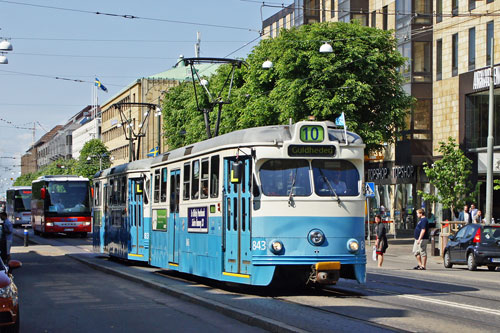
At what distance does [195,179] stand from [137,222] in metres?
6.71

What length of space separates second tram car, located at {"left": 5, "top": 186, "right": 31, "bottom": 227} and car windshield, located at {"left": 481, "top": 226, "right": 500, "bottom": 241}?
52564 millimetres

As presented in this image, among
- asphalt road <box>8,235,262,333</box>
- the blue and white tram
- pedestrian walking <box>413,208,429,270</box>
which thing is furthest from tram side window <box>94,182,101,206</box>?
the blue and white tram

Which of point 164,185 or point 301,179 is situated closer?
point 301,179

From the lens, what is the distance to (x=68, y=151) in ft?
561

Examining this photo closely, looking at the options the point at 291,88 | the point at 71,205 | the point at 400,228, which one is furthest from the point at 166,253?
the point at 400,228

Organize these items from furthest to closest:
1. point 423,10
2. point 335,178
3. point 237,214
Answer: point 423,10 → point 237,214 → point 335,178

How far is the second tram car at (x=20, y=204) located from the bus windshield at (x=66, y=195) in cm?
2327

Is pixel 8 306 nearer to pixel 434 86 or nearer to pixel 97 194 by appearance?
pixel 97 194

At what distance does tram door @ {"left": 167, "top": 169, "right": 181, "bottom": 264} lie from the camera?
1964 cm

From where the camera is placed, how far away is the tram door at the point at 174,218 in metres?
19.6

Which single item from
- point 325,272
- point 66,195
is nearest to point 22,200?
point 66,195

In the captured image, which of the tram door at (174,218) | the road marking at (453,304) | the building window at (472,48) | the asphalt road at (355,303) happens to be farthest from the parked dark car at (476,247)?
the building window at (472,48)

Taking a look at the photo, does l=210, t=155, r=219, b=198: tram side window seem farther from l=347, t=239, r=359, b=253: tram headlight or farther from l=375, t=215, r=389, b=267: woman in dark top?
l=375, t=215, r=389, b=267: woman in dark top

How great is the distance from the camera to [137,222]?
2453 cm
